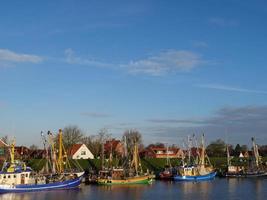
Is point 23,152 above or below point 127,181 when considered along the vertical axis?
above

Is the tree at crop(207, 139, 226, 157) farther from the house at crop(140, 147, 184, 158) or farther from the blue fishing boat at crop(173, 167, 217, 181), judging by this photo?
the blue fishing boat at crop(173, 167, 217, 181)

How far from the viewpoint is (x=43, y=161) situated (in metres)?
116

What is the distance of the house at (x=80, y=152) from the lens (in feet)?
468

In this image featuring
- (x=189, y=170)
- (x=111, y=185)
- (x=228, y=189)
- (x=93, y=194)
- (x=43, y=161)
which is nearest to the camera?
(x=93, y=194)

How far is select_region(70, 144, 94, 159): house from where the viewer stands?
142500 millimetres

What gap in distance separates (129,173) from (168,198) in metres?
27.7

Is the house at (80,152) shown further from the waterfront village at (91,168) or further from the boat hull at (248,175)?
the boat hull at (248,175)

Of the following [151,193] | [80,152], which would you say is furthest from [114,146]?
[151,193]

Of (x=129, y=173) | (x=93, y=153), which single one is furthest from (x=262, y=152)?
(x=129, y=173)

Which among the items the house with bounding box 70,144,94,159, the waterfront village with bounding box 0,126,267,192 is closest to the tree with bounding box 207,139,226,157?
the waterfront village with bounding box 0,126,267,192

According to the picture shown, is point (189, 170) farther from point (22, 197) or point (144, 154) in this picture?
point (144, 154)

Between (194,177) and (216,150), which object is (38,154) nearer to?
(194,177)

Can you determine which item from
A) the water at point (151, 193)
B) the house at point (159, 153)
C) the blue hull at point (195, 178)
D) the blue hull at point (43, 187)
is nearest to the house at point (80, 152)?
the house at point (159, 153)

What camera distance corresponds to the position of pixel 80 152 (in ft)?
474
